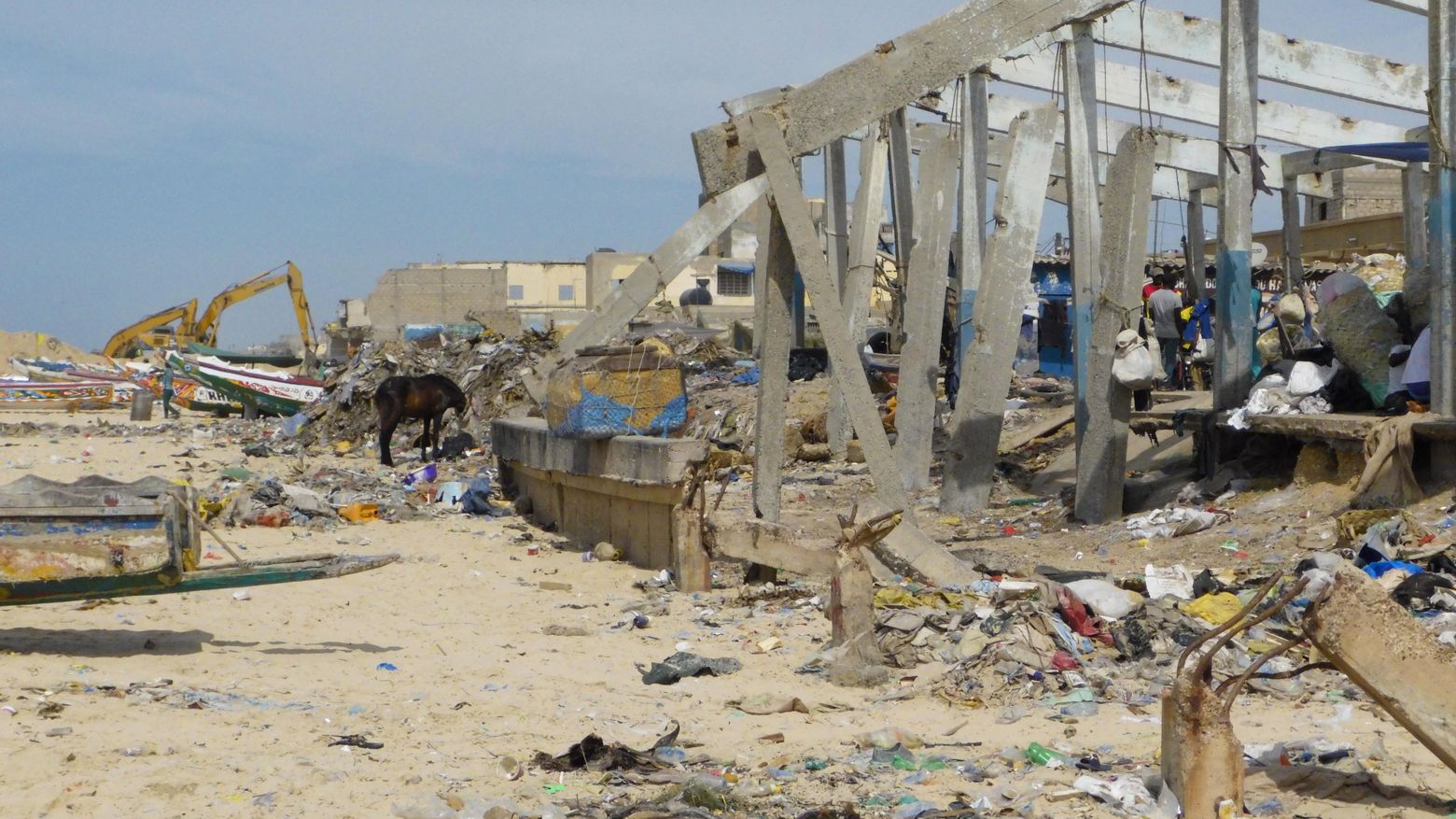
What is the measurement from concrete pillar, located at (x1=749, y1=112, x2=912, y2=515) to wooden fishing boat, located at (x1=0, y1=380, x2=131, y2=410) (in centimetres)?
2882

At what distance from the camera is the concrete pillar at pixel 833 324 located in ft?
28.7

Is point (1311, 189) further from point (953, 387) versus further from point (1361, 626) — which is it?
point (1361, 626)

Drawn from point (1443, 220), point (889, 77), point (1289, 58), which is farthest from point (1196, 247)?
point (889, 77)

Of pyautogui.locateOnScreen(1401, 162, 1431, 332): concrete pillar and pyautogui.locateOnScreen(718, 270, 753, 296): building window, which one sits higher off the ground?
pyautogui.locateOnScreen(718, 270, 753, 296): building window

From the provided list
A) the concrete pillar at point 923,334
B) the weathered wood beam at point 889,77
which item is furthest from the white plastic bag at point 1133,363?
the weathered wood beam at point 889,77

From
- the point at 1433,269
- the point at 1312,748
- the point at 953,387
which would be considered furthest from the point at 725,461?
the point at 1312,748

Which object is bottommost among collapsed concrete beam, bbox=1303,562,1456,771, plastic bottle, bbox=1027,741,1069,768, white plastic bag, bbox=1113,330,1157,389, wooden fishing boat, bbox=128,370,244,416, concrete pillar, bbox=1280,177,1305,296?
plastic bottle, bbox=1027,741,1069,768

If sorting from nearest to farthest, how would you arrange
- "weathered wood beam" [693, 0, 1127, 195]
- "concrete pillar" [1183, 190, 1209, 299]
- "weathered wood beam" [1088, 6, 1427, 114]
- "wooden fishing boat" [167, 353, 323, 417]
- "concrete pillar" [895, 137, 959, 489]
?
"weathered wood beam" [693, 0, 1127, 195], "concrete pillar" [895, 137, 959, 489], "weathered wood beam" [1088, 6, 1427, 114], "concrete pillar" [1183, 190, 1209, 299], "wooden fishing boat" [167, 353, 323, 417]

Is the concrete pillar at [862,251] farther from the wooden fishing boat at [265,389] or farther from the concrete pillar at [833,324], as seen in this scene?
the wooden fishing boat at [265,389]

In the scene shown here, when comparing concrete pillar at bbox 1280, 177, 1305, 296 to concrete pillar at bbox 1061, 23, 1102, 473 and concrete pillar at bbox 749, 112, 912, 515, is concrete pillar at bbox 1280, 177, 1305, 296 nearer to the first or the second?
concrete pillar at bbox 1061, 23, 1102, 473

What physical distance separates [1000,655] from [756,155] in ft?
12.9

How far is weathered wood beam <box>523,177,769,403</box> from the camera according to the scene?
29.9 feet

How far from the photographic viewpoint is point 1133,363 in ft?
35.7

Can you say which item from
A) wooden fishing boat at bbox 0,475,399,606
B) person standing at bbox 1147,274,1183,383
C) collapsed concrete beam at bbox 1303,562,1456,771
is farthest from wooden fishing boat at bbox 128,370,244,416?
collapsed concrete beam at bbox 1303,562,1456,771
